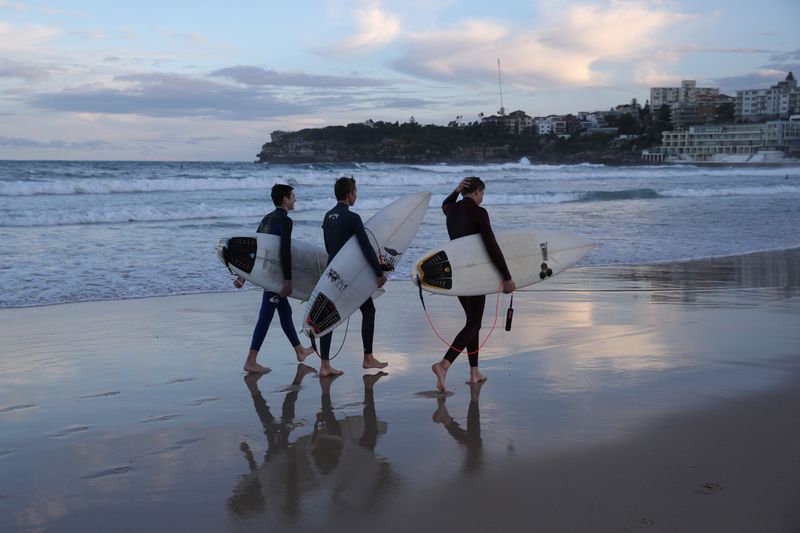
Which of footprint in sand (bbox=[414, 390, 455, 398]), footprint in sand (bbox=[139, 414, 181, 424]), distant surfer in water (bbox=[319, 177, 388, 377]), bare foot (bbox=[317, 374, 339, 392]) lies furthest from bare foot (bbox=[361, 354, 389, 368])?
footprint in sand (bbox=[139, 414, 181, 424])

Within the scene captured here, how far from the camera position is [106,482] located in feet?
12.8

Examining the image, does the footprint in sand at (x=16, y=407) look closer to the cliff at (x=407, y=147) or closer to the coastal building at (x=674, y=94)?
the cliff at (x=407, y=147)

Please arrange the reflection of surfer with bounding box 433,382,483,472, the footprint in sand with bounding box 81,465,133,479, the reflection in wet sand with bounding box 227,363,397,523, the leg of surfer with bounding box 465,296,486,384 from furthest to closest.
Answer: the leg of surfer with bounding box 465,296,486,384, the reflection of surfer with bounding box 433,382,483,472, the footprint in sand with bounding box 81,465,133,479, the reflection in wet sand with bounding box 227,363,397,523

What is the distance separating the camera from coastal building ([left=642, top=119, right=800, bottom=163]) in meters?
107

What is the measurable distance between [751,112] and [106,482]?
534 ft

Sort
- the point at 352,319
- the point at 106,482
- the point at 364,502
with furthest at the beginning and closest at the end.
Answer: the point at 352,319
the point at 106,482
the point at 364,502

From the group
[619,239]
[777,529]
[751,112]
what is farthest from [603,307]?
[751,112]

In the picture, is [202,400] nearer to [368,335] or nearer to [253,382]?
[253,382]

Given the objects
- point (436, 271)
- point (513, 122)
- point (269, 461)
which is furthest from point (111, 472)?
point (513, 122)

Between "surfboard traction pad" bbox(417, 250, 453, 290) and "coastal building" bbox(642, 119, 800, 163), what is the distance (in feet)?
346

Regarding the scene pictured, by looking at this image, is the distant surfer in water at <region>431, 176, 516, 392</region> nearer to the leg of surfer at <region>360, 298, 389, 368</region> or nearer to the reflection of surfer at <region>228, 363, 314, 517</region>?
the leg of surfer at <region>360, 298, 389, 368</region>

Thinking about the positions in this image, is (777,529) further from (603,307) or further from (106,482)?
(603,307)

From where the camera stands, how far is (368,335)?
6246 millimetres

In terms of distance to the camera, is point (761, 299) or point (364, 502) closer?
point (364, 502)
